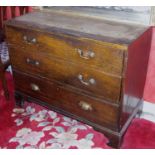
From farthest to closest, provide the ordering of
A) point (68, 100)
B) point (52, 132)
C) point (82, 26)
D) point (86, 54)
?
point (52, 132)
point (68, 100)
point (82, 26)
point (86, 54)

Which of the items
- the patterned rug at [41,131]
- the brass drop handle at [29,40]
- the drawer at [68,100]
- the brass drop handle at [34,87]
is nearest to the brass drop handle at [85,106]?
the drawer at [68,100]

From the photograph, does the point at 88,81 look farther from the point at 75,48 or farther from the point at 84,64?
the point at 75,48

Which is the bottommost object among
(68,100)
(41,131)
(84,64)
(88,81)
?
(41,131)

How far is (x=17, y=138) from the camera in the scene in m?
1.65

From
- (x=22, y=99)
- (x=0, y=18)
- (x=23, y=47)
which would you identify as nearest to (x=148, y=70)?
(x=23, y=47)

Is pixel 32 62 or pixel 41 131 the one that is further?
pixel 41 131

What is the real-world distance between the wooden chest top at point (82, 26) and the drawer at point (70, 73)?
7.5 inches

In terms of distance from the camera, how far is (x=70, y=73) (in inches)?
56.6

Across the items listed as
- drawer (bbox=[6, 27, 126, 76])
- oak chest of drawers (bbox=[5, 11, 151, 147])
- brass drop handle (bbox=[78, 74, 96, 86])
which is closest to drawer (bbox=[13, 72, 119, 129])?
oak chest of drawers (bbox=[5, 11, 151, 147])

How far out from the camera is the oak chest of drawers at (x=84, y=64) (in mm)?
1248

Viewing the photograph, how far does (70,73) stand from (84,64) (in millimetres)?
140

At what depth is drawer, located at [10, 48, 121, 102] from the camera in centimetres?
131

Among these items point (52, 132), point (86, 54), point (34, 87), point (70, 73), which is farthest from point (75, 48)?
point (52, 132)

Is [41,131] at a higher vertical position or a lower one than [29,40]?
lower
